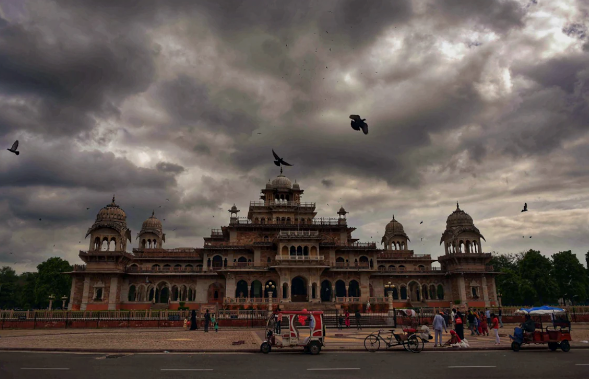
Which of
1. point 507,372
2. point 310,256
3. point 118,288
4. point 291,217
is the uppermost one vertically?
point 291,217

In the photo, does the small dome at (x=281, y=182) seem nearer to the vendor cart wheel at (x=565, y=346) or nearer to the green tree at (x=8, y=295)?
the vendor cart wheel at (x=565, y=346)

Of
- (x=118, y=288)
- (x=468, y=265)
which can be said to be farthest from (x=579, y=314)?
(x=118, y=288)

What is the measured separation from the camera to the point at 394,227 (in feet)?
238

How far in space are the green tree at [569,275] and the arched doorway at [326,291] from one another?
34525mm

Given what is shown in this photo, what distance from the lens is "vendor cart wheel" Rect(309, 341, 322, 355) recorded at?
1891 centimetres

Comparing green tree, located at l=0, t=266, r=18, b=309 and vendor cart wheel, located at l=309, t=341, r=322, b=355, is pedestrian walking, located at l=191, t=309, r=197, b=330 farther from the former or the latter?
green tree, located at l=0, t=266, r=18, b=309

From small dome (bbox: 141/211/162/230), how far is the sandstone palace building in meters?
6.79

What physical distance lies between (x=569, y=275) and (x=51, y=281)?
274ft

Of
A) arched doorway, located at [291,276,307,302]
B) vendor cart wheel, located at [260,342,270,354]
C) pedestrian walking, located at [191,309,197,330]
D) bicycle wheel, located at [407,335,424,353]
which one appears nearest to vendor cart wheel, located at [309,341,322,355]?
vendor cart wheel, located at [260,342,270,354]

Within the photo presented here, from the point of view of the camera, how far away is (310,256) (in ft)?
174

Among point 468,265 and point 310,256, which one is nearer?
point 310,256

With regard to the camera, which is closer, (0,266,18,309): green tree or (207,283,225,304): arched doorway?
(207,283,225,304): arched doorway

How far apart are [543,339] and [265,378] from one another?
14.9 metres

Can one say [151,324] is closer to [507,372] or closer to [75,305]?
[75,305]
